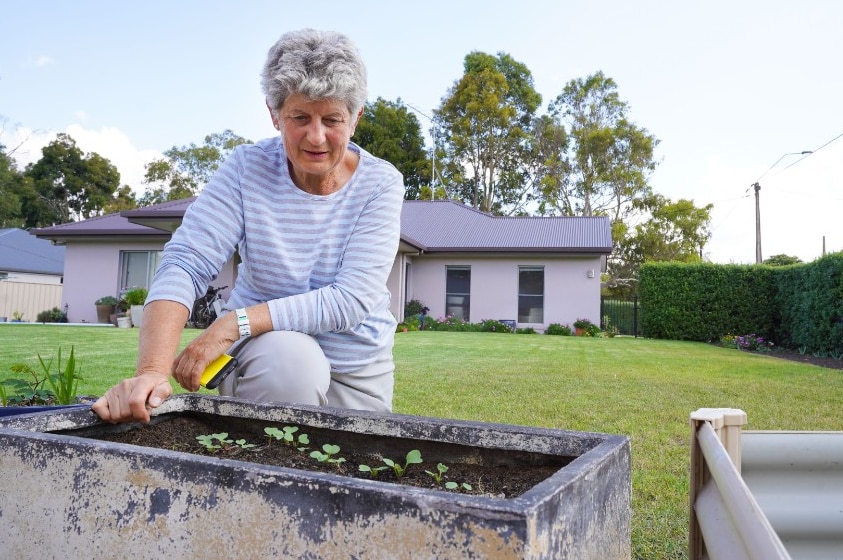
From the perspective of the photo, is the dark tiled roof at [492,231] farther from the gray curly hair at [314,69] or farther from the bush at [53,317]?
the gray curly hair at [314,69]

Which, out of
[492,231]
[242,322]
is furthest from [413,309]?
[242,322]

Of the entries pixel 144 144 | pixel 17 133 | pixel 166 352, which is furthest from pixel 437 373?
pixel 144 144

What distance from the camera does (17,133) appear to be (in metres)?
27.1

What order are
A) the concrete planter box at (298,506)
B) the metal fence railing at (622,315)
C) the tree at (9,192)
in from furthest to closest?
1. the tree at (9,192)
2. the metal fence railing at (622,315)
3. the concrete planter box at (298,506)

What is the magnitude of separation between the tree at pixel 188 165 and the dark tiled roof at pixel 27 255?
375 inches

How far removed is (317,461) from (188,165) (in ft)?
125

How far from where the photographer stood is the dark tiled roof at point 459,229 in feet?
49.3

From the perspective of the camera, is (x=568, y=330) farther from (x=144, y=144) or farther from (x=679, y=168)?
(x=144, y=144)

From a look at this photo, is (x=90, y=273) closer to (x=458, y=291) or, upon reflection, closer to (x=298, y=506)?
(x=458, y=291)

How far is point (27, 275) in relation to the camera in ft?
79.6

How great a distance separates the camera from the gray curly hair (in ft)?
5.01

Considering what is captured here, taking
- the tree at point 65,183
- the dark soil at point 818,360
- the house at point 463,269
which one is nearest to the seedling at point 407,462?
the dark soil at point 818,360

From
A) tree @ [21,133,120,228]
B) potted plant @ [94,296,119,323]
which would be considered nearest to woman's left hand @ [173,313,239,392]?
potted plant @ [94,296,119,323]

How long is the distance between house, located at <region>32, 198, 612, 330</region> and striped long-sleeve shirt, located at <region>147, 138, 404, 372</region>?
13176mm
